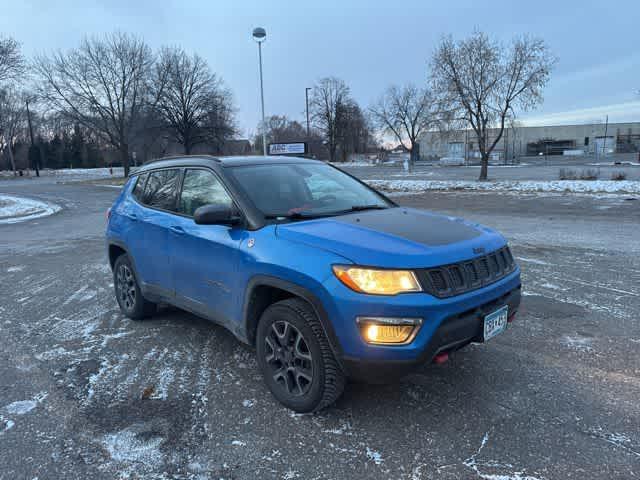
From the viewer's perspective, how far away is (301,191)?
3869 millimetres

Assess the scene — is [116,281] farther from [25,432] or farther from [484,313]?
[484,313]

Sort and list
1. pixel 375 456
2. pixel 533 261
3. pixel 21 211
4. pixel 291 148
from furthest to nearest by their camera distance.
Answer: pixel 291 148
pixel 21 211
pixel 533 261
pixel 375 456

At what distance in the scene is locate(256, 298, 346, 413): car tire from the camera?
2.85 metres

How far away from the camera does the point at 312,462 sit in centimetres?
261

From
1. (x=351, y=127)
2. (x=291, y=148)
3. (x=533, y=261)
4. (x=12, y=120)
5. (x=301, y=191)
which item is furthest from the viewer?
(x=351, y=127)

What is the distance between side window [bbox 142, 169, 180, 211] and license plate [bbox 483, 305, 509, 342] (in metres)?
2.83

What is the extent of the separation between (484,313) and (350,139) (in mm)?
71333

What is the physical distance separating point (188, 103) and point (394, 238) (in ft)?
143

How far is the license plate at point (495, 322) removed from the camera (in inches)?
115

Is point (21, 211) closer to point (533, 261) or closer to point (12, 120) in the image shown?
point (533, 261)

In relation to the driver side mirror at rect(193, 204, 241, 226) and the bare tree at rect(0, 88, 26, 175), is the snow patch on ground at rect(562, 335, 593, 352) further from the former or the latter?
the bare tree at rect(0, 88, 26, 175)

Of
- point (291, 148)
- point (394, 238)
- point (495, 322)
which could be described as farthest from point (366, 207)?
point (291, 148)

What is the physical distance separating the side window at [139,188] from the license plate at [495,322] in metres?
3.60

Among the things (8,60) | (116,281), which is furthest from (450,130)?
(116,281)
